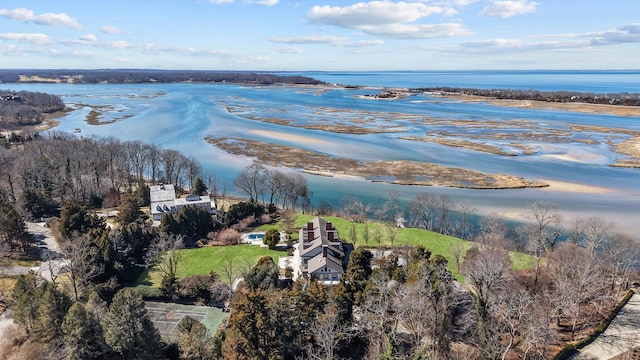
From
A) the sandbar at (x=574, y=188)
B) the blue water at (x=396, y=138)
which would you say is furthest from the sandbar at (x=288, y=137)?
the sandbar at (x=574, y=188)

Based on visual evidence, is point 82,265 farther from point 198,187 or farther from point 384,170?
point 384,170

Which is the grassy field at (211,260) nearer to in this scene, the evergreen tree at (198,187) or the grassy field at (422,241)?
the grassy field at (422,241)

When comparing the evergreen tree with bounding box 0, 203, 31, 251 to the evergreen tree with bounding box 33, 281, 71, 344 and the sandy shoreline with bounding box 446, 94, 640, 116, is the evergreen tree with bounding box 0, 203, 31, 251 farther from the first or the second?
the sandy shoreline with bounding box 446, 94, 640, 116

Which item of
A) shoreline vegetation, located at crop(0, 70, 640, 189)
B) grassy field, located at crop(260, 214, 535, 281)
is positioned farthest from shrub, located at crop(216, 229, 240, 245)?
shoreline vegetation, located at crop(0, 70, 640, 189)

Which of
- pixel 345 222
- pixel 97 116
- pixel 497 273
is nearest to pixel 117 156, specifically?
pixel 345 222

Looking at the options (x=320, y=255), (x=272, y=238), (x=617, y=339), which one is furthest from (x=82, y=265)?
(x=617, y=339)
